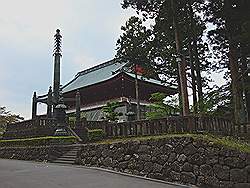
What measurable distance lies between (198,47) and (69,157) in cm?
1014

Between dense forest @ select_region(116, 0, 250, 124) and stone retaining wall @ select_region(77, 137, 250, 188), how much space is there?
13.3 feet

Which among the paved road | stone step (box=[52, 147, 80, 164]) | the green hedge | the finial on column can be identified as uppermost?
the finial on column

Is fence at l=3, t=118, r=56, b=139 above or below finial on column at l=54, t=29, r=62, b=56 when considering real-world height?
below

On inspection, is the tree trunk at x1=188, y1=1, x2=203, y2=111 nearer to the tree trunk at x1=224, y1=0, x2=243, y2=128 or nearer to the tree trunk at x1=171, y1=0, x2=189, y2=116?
the tree trunk at x1=171, y1=0, x2=189, y2=116

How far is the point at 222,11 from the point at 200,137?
26.3 ft

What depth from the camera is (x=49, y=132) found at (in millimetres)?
18969

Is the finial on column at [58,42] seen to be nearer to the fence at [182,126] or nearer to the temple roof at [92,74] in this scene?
the fence at [182,126]

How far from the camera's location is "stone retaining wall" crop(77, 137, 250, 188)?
873 centimetres

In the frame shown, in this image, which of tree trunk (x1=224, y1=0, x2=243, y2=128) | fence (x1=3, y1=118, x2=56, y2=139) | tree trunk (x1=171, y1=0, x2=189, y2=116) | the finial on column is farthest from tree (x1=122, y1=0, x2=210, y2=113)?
fence (x1=3, y1=118, x2=56, y2=139)

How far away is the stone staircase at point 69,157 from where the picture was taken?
14.6m

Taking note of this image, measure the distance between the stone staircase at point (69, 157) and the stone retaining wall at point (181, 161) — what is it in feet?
6.54

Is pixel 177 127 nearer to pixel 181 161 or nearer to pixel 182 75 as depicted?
pixel 181 161

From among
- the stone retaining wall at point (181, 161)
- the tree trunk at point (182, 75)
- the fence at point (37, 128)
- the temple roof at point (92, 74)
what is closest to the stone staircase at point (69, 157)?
the stone retaining wall at point (181, 161)

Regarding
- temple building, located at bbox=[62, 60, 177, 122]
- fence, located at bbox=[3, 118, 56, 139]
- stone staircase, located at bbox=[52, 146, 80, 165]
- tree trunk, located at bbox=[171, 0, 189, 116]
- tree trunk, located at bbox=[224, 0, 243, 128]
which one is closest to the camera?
tree trunk, located at bbox=[224, 0, 243, 128]
